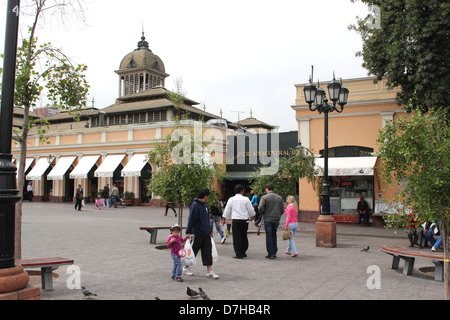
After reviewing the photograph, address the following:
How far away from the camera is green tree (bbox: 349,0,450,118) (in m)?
12.9

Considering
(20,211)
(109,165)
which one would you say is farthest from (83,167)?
(20,211)

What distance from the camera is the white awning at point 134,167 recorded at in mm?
31516

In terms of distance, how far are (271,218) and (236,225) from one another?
0.88m

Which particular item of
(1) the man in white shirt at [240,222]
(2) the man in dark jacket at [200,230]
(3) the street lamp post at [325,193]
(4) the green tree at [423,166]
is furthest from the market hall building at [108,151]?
(4) the green tree at [423,166]

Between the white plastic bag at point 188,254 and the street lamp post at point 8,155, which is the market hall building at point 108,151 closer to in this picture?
the white plastic bag at point 188,254

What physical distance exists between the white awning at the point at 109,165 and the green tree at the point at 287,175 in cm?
1994

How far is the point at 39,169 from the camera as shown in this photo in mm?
37375

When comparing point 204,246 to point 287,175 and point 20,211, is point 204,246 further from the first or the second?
point 287,175

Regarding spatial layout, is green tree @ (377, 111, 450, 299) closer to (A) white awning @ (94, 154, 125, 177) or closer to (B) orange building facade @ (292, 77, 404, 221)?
(B) orange building facade @ (292, 77, 404, 221)

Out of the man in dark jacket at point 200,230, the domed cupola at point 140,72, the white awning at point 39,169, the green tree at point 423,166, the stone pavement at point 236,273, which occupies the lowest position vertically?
the stone pavement at point 236,273

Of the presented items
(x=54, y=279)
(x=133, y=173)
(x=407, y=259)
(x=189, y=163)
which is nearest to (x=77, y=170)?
(x=133, y=173)

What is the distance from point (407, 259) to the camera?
7.67 meters

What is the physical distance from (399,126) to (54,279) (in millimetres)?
6331
